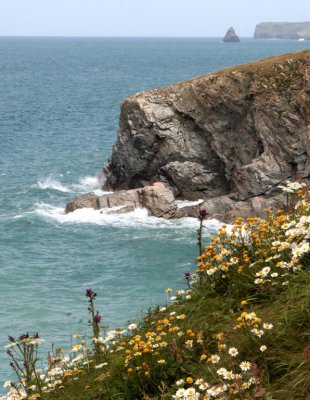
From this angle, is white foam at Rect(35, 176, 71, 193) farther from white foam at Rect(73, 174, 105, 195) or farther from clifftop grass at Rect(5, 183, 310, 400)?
clifftop grass at Rect(5, 183, 310, 400)

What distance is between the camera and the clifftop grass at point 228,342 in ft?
23.1

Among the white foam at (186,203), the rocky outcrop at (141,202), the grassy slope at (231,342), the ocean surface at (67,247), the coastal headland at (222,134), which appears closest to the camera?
the grassy slope at (231,342)

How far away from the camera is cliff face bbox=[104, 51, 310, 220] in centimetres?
3678

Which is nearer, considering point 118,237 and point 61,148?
point 118,237

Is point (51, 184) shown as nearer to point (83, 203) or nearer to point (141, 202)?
point (83, 203)

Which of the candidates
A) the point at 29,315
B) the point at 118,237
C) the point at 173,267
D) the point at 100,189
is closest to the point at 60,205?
the point at 100,189

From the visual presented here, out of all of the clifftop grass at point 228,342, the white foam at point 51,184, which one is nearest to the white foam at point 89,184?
the white foam at point 51,184

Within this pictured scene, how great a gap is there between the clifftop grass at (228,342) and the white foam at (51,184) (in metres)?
34.9

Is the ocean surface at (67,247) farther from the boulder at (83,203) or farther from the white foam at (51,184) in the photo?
the boulder at (83,203)

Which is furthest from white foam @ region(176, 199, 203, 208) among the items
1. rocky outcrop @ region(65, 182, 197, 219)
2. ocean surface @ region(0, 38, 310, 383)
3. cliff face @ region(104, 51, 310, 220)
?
ocean surface @ region(0, 38, 310, 383)

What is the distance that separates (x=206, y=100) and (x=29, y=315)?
20335mm

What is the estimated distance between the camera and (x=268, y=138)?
37.7m

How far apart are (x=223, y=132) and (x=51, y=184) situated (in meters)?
12.7

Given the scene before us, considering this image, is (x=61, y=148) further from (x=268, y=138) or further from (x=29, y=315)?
(x=29, y=315)
